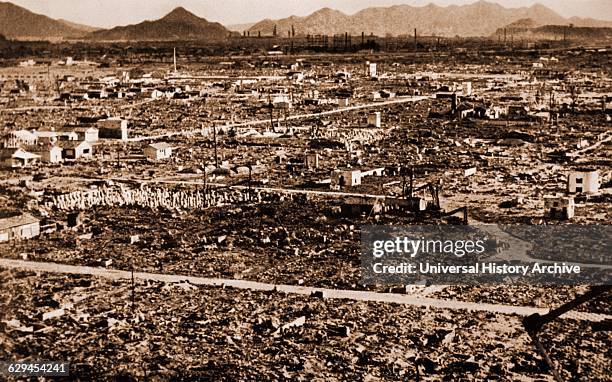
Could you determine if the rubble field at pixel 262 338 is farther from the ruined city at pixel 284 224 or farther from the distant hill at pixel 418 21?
the distant hill at pixel 418 21

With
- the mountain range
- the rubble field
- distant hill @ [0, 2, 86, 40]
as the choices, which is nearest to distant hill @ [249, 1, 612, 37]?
the mountain range

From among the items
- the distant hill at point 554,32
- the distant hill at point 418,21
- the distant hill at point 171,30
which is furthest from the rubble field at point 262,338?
the distant hill at point 418,21

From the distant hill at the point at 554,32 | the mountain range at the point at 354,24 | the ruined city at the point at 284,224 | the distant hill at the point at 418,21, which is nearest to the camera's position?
the ruined city at the point at 284,224

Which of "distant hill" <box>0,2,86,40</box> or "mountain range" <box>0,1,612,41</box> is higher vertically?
"mountain range" <box>0,1,612,41</box>

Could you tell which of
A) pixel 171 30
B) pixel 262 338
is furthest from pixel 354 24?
pixel 262 338

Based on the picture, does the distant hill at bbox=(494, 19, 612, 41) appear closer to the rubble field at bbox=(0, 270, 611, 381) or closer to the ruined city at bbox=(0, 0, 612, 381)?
the ruined city at bbox=(0, 0, 612, 381)

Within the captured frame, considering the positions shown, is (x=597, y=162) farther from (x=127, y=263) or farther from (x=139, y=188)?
(x=127, y=263)

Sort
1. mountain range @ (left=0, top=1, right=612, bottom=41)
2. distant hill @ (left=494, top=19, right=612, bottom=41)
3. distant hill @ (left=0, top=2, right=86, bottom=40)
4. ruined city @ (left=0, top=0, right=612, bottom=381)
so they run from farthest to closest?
distant hill @ (left=494, top=19, right=612, bottom=41) < mountain range @ (left=0, top=1, right=612, bottom=41) < distant hill @ (left=0, top=2, right=86, bottom=40) < ruined city @ (left=0, top=0, right=612, bottom=381)

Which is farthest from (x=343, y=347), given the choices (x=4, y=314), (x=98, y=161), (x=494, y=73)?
(x=494, y=73)
